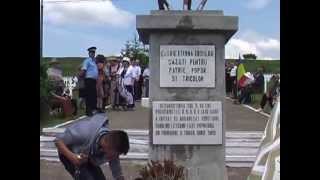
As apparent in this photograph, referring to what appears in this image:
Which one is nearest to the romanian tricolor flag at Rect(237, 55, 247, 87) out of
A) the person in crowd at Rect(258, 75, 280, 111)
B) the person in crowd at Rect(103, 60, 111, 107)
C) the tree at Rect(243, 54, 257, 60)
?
the tree at Rect(243, 54, 257, 60)

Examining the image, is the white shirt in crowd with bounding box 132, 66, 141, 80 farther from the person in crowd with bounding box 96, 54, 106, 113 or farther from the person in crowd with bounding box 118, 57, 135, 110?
the person in crowd with bounding box 96, 54, 106, 113

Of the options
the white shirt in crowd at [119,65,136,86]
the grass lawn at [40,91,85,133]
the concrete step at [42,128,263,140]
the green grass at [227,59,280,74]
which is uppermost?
the green grass at [227,59,280,74]

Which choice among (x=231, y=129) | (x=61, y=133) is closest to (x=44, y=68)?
(x=61, y=133)

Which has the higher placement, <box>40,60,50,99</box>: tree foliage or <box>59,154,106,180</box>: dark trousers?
<box>40,60,50,99</box>: tree foliage

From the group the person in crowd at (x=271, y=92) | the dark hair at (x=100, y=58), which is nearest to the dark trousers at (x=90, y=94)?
the dark hair at (x=100, y=58)

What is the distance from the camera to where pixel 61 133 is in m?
7.20

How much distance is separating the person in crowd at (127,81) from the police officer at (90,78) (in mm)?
660

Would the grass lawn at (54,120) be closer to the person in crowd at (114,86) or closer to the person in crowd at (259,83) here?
the person in crowd at (114,86)

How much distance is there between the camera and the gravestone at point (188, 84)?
693cm

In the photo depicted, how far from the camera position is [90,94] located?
25.5 feet

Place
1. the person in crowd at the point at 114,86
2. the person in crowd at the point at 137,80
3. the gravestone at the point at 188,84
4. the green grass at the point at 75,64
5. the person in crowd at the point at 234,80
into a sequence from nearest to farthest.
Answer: the gravestone at the point at 188,84
the green grass at the point at 75,64
the person in crowd at the point at 114,86
the person in crowd at the point at 234,80
the person in crowd at the point at 137,80

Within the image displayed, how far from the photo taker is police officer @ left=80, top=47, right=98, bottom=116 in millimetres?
7648
